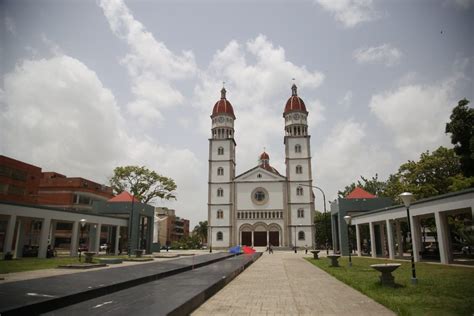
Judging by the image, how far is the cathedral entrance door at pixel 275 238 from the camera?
192 ft

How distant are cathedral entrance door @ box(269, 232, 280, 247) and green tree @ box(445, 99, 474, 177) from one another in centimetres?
3309

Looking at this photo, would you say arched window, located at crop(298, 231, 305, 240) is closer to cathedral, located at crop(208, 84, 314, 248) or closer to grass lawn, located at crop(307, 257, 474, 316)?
cathedral, located at crop(208, 84, 314, 248)

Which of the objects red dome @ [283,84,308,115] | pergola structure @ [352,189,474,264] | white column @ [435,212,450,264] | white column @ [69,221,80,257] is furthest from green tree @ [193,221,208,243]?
white column @ [435,212,450,264]

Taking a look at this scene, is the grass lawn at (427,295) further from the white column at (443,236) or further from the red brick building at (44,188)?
the red brick building at (44,188)

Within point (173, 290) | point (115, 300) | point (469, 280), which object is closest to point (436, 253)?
point (469, 280)

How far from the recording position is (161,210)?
3984 inches

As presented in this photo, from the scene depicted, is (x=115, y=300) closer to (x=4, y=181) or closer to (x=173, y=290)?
(x=173, y=290)

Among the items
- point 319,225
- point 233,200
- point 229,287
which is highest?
point 233,200

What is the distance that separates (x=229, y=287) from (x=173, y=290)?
3644 mm

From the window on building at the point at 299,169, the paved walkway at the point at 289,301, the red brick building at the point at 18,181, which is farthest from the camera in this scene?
the window on building at the point at 299,169

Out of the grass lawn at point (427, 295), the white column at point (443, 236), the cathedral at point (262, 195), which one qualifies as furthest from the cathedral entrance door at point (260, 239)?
the grass lawn at point (427, 295)

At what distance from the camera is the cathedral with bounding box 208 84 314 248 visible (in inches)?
2309

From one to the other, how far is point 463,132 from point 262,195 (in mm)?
35598

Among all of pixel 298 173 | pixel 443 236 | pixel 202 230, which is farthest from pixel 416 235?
pixel 202 230
